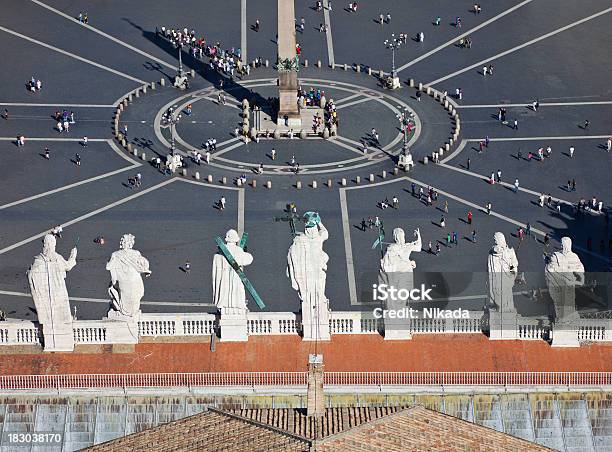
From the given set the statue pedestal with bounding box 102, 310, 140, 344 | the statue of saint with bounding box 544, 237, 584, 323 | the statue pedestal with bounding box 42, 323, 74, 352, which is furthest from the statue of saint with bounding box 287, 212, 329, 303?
the statue pedestal with bounding box 42, 323, 74, 352

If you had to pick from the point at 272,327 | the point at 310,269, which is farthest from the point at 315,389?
the point at 272,327

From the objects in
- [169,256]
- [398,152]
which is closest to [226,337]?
[169,256]

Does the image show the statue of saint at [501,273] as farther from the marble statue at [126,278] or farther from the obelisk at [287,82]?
the obelisk at [287,82]

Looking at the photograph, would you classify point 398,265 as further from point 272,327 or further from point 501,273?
point 272,327

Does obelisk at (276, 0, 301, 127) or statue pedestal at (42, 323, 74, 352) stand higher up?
obelisk at (276, 0, 301, 127)

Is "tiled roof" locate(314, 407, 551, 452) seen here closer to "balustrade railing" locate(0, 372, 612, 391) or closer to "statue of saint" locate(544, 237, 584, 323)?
"balustrade railing" locate(0, 372, 612, 391)

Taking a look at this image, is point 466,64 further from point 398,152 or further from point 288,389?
point 288,389

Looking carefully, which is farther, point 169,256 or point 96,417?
point 169,256
